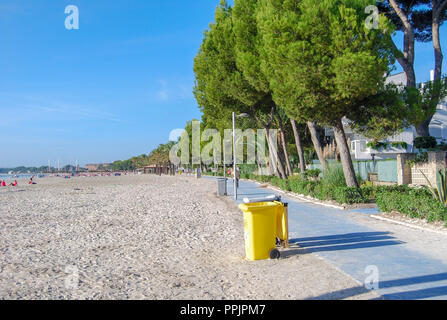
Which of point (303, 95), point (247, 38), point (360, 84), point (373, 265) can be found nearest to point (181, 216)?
point (303, 95)

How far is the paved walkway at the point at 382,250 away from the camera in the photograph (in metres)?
4.87

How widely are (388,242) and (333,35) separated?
860 cm

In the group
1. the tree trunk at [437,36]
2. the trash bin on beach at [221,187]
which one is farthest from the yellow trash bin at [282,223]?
the trash bin on beach at [221,187]

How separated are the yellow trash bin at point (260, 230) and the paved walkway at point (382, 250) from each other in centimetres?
68

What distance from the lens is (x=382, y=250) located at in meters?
6.91

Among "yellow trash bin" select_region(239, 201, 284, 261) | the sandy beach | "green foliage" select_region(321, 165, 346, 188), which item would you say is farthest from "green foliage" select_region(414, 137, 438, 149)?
"yellow trash bin" select_region(239, 201, 284, 261)

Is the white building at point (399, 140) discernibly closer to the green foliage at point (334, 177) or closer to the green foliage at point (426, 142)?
the green foliage at point (426, 142)

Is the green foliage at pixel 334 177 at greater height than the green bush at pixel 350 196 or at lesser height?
greater

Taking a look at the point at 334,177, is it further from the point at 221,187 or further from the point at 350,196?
the point at 221,187

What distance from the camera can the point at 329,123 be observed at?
15.7m

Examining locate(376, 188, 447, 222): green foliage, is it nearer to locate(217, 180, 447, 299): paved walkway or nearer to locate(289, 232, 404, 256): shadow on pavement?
locate(217, 180, 447, 299): paved walkway

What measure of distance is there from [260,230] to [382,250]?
2426 millimetres

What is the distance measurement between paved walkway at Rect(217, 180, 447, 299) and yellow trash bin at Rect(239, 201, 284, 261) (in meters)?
0.68
